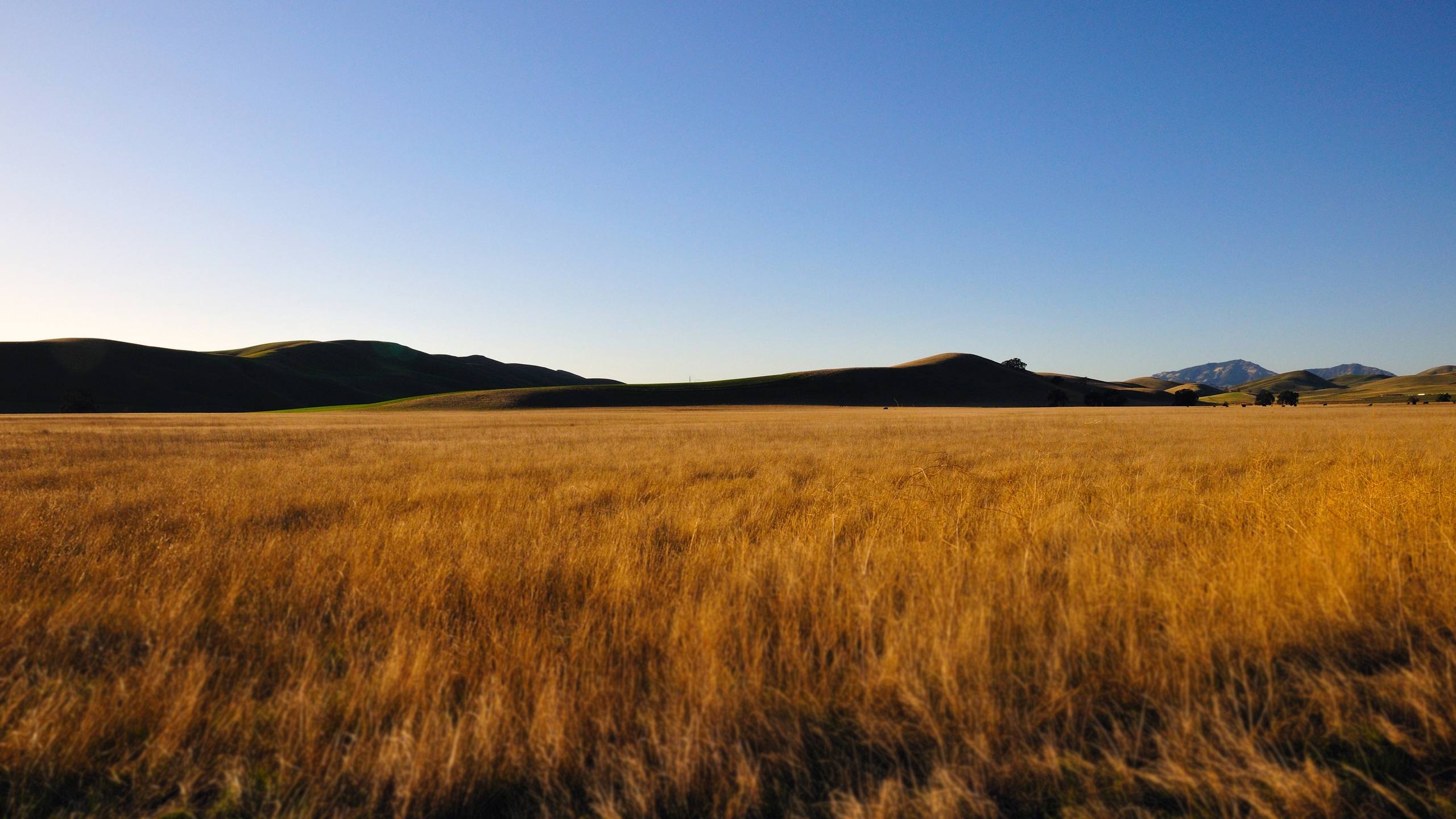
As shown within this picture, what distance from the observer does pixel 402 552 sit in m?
5.45

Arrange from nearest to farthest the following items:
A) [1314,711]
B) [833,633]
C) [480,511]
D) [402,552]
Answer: [1314,711] → [833,633] → [402,552] → [480,511]

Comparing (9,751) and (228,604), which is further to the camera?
(228,604)

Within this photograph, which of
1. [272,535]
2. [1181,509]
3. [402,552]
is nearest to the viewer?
[402,552]

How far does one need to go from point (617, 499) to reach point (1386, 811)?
7.84 metres

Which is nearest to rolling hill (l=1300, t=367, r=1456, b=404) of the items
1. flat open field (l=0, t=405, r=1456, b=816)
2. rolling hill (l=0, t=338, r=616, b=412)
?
flat open field (l=0, t=405, r=1456, b=816)

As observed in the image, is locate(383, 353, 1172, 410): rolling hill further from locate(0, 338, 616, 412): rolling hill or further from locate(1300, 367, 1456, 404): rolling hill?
locate(0, 338, 616, 412): rolling hill

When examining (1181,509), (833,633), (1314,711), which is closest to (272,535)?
(833,633)

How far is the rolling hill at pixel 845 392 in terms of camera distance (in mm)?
97125

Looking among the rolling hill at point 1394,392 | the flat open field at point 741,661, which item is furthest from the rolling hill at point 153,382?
the rolling hill at point 1394,392

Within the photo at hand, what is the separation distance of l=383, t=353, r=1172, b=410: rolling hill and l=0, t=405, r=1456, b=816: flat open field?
85304 mm

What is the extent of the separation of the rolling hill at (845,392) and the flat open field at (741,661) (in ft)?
280

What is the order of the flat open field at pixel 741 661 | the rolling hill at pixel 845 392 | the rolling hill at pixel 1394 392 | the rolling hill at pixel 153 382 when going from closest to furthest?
the flat open field at pixel 741 661 → the rolling hill at pixel 845 392 → the rolling hill at pixel 153 382 → the rolling hill at pixel 1394 392

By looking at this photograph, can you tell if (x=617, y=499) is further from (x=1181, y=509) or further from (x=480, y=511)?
(x=1181, y=509)

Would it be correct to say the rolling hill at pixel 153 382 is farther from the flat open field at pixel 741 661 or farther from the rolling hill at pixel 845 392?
the flat open field at pixel 741 661
